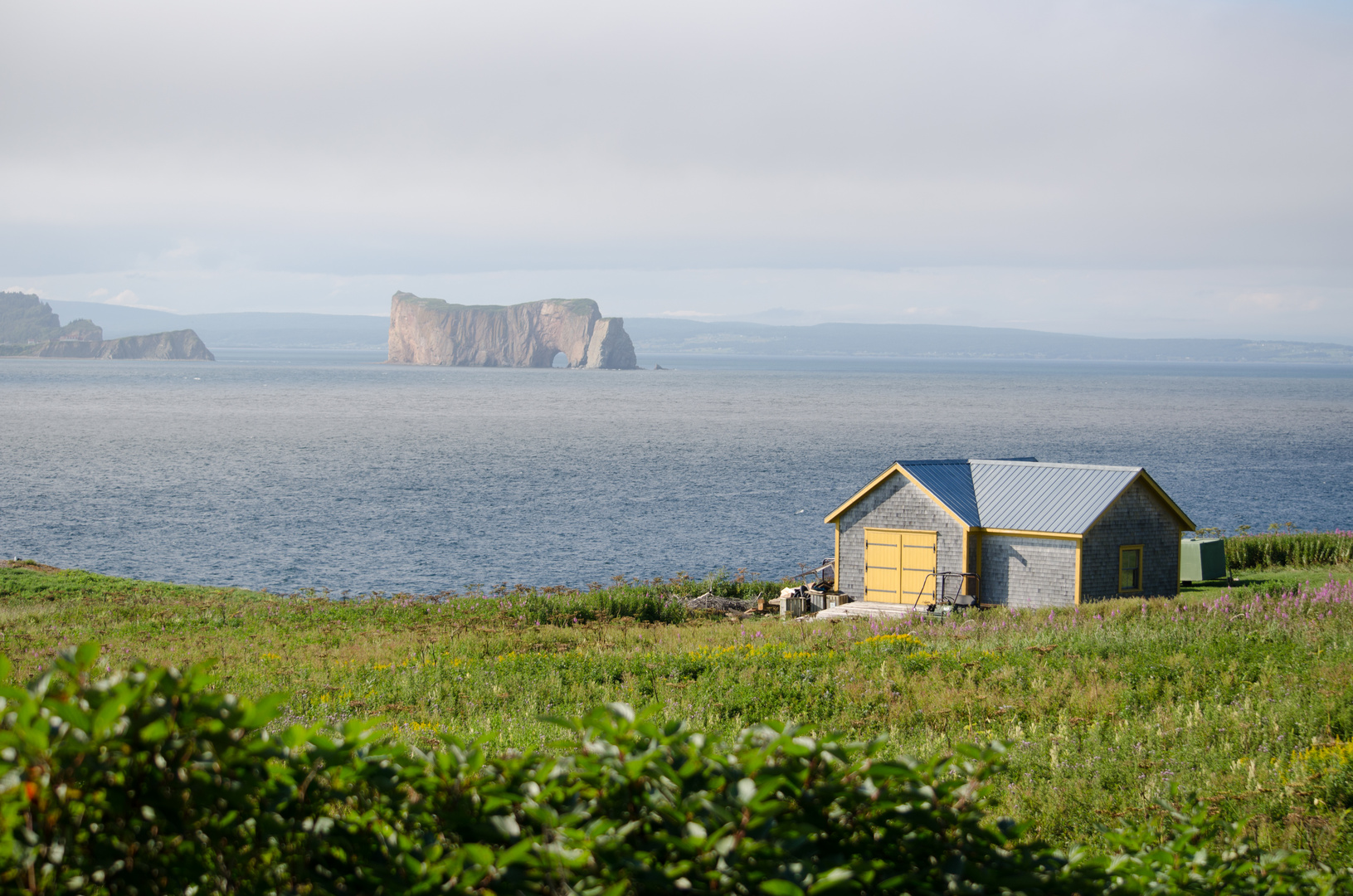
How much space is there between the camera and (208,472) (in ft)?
269

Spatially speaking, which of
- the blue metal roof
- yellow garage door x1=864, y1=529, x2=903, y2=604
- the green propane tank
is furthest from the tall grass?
yellow garage door x1=864, y1=529, x2=903, y2=604

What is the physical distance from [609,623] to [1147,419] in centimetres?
13618

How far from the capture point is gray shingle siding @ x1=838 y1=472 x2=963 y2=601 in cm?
2930

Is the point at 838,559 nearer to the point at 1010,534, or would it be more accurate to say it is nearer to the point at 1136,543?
the point at 1010,534

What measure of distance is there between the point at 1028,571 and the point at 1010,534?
1112mm

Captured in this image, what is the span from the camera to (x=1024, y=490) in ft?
97.5

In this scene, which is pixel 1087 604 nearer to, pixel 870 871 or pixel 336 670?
pixel 336 670

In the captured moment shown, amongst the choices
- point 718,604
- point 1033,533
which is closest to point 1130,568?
point 1033,533

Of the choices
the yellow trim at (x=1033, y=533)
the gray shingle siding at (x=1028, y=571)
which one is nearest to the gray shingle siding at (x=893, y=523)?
the yellow trim at (x=1033, y=533)

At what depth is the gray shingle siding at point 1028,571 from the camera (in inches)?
1088

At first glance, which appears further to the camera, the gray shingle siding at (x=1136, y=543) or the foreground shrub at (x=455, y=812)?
the gray shingle siding at (x=1136, y=543)

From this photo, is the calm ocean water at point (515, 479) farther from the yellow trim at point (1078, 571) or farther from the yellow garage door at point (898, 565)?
the yellow trim at point (1078, 571)

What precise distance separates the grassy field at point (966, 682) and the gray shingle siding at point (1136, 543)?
10.8 feet

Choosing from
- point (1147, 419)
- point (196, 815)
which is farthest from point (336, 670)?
point (1147, 419)
